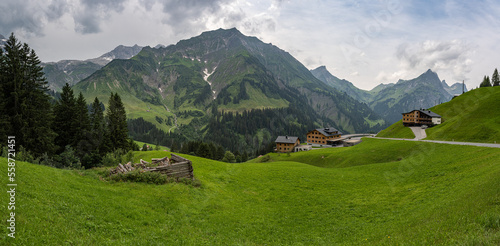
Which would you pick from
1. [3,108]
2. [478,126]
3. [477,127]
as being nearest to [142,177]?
[3,108]

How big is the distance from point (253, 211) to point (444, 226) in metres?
14.5

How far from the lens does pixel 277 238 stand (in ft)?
50.6

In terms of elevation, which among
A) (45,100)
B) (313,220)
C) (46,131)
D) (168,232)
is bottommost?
(313,220)

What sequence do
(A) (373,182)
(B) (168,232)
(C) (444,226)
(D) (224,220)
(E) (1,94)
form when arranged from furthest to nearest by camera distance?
1. (E) (1,94)
2. (A) (373,182)
3. (D) (224,220)
4. (B) (168,232)
5. (C) (444,226)

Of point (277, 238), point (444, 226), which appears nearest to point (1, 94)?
point (277, 238)

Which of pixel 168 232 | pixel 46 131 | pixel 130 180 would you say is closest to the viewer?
pixel 168 232

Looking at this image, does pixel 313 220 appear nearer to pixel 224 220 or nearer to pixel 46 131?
pixel 224 220

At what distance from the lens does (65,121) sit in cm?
5588

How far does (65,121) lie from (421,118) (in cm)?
15447

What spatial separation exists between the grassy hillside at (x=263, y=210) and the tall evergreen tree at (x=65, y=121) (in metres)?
46.1

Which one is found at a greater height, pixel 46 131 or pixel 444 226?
pixel 46 131

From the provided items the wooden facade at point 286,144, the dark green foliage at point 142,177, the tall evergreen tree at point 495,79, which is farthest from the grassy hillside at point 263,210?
the tall evergreen tree at point 495,79

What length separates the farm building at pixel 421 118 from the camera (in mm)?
103438

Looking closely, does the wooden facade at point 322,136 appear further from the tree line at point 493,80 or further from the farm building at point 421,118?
the tree line at point 493,80
